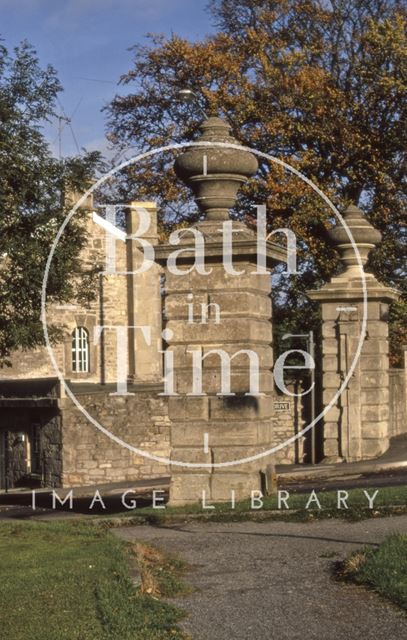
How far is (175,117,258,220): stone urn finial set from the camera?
13.4m

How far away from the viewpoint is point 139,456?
23641mm

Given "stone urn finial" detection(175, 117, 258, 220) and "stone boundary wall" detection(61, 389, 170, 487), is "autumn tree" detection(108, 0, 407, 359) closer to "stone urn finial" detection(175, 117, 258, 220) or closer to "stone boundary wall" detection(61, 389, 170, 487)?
"stone boundary wall" detection(61, 389, 170, 487)

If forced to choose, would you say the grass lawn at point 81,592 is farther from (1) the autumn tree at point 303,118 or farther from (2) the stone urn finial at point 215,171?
(1) the autumn tree at point 303,118

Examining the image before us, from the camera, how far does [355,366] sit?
20109 millimetres

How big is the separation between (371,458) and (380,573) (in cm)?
1210

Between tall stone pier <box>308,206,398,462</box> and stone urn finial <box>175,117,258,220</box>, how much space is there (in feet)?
21.8

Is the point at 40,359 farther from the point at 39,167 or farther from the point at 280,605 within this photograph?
the point at 280,605

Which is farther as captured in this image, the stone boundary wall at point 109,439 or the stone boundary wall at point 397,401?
the stone boundary wall at point 109,439

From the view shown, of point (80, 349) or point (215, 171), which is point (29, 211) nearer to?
point (215, 171)

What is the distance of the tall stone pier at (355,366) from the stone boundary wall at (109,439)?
4.37m

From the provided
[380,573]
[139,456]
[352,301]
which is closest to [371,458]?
[352,301]

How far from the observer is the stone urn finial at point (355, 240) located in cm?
2042

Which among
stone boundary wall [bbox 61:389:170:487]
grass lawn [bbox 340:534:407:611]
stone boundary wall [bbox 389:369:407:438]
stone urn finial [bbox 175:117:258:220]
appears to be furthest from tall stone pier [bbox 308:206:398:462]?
grass lawn [bbox 340:534:407:611]

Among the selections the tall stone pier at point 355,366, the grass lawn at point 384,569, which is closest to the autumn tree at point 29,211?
the tall stone pier at point 355,366
